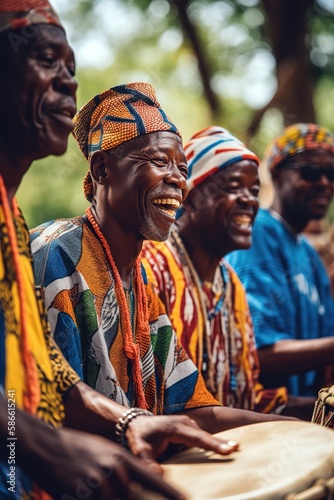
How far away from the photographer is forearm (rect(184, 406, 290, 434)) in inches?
104

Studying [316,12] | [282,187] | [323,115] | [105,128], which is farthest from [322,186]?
[323,115]

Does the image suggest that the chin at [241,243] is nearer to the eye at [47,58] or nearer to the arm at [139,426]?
the arm at [139,426]

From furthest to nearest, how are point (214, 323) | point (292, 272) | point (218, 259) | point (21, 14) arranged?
point (292, 272) → point (218, 259) → point (214, 323) → point (21, 14)

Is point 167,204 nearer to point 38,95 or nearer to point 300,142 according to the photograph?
point 38,95

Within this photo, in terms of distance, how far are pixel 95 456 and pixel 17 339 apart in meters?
0.39

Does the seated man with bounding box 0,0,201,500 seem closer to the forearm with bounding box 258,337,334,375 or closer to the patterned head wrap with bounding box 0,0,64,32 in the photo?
the patterned head wrap with bounding box 0,0,64,32

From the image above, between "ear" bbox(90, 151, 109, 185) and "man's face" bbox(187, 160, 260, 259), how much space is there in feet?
3.50

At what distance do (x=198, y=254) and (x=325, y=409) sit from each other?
4.18 ft

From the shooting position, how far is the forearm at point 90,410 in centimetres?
214

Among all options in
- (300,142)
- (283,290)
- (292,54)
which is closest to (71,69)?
(283,290)

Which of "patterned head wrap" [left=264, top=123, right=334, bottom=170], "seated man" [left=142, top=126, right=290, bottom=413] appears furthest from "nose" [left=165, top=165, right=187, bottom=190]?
"patterned head wrap" [left=264, top=123, right=334, bottom=170]

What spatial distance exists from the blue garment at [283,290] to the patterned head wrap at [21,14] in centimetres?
267

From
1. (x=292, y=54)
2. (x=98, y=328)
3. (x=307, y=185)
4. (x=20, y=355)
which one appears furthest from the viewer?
(x=292, y=54)

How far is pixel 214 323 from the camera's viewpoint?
12.4 ft
